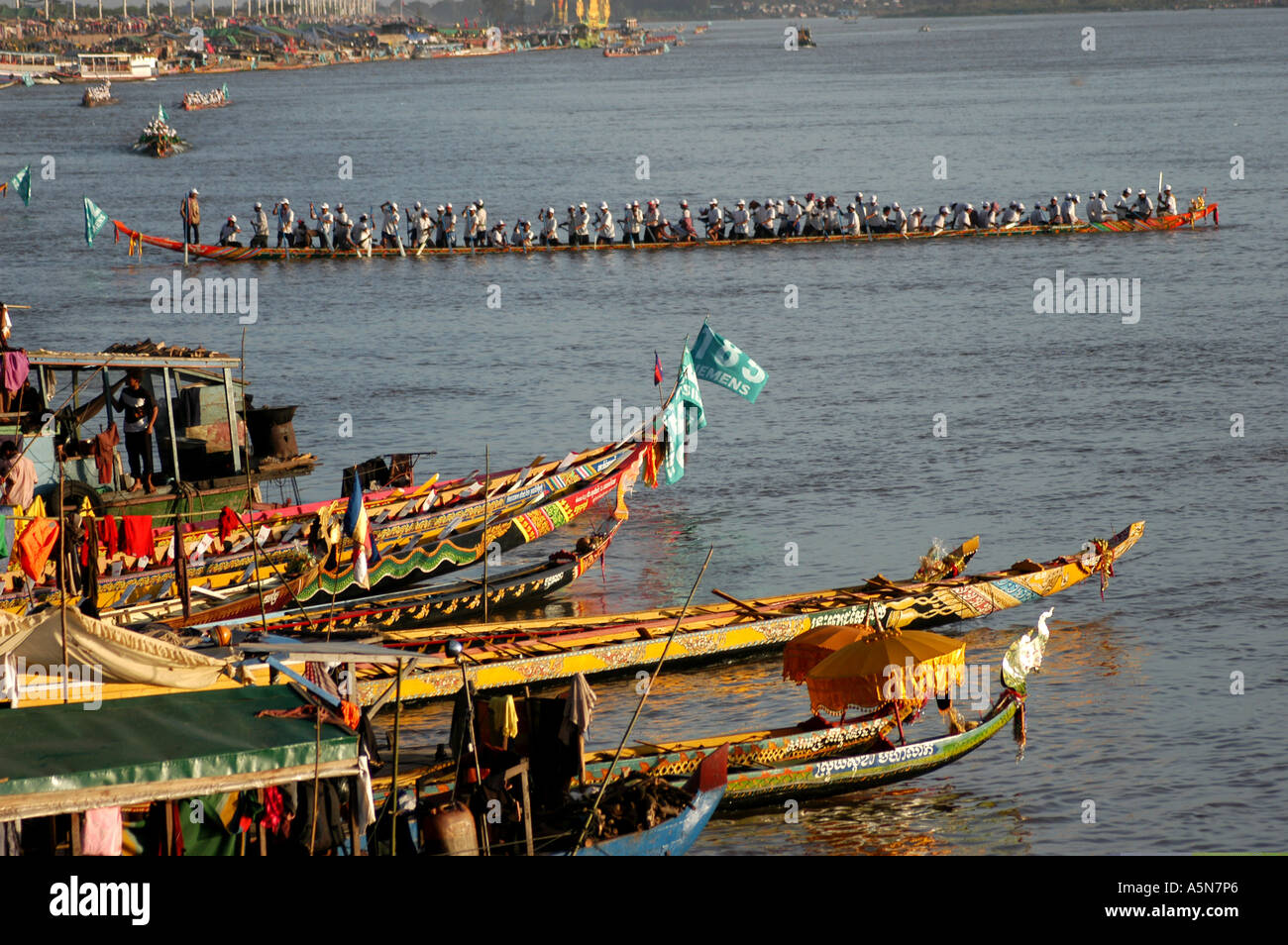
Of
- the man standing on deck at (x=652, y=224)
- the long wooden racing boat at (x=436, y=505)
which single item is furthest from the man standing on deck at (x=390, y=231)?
the long wooden racing boat at (x=436, y=505)

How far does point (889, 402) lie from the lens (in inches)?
1307

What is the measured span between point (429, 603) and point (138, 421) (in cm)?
508

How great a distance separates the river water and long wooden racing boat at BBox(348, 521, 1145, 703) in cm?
50

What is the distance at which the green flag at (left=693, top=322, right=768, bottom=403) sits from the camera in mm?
24453

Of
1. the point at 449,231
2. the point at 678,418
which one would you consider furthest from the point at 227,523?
the point at 449,231

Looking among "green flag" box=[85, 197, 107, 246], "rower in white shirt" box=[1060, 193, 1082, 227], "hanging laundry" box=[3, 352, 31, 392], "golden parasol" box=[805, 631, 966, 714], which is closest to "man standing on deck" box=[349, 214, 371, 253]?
"green flag" box=[85, 197, 107, 246]

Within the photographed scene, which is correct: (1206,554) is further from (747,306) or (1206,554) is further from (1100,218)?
(1100,218)

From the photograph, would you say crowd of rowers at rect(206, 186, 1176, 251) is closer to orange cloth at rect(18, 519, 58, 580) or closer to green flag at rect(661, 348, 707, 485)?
green flag at rect(661, 348, 707, 485)

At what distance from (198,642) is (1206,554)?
49.0 feet

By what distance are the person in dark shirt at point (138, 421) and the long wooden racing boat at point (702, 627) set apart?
553 cm

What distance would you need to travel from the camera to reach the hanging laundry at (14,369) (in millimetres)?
20797

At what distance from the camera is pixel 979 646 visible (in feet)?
67.6

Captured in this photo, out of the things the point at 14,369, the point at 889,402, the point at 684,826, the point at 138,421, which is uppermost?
the point at 14,369

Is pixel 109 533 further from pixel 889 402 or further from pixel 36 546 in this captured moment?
pixel 889 402
